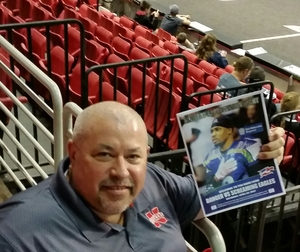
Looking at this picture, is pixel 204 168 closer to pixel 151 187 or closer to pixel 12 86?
pixel 151 187

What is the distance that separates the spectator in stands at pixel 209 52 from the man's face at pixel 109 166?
4.91 m

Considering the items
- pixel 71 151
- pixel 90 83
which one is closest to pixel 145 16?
pixel 90 83

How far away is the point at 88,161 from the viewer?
4.45ft

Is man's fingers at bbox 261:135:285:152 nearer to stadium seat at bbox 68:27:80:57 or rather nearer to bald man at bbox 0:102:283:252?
bald man at bbox 0:102:283:252

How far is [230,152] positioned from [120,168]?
0.30 meters

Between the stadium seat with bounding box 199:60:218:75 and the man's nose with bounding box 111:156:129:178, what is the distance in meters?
4.43

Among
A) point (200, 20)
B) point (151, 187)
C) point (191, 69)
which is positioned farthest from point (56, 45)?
point (200, 20)

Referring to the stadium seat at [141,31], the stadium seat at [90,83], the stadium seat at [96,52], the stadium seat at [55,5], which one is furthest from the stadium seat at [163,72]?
the stadium seat at [55,5]

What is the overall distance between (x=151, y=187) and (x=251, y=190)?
0.30 metres

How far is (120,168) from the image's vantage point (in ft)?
4.43

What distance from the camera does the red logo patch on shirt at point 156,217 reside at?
156cm

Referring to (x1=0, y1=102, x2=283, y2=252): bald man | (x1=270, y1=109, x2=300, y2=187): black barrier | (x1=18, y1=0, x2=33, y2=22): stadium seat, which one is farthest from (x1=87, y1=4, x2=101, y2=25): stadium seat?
(x1=0, y1=102, x2=283, y2=252): bald man

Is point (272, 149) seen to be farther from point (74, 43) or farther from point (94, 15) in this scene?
point (94, 15)

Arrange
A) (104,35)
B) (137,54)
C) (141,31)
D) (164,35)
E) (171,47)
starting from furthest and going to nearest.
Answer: (164,35) → (141,31) → (171,47) → (104,35) → (137,54)
